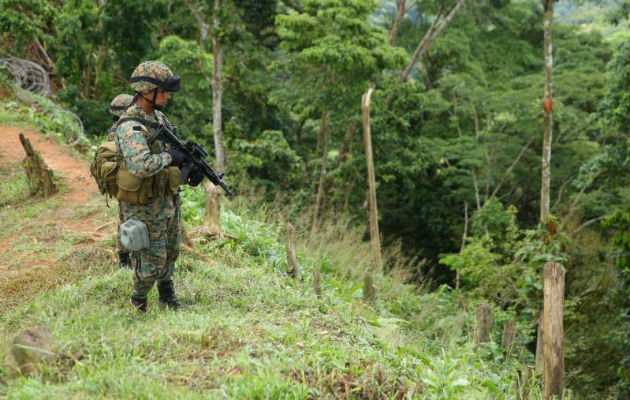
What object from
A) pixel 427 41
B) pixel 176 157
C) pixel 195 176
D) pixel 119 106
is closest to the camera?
pixel 176 157

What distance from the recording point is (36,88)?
18219 mm

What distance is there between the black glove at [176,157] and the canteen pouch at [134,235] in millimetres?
502

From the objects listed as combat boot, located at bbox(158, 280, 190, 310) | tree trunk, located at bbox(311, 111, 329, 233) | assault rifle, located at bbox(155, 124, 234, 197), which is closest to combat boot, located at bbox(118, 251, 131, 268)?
combat boot, located at bbox(158, 280, 190, 310)

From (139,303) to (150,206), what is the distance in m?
0.80

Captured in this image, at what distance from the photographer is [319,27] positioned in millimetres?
13109

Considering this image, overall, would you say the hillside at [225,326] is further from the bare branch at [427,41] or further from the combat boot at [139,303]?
the bare branch at [427,41]

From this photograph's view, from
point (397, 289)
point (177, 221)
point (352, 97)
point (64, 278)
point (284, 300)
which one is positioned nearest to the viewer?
point (177, 221)

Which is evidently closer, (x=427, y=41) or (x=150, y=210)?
(x=150, y=210)

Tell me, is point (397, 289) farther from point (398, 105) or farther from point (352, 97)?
point (398, 105)

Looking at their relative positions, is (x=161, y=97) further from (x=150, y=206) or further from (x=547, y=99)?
(x=547, y=99)

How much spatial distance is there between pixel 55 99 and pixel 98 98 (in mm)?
1613

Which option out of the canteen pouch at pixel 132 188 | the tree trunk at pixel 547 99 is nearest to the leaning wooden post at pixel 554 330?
the canteen pouch at pixel 132 188

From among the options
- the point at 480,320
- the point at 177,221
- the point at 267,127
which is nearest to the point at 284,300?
the point at 177,221

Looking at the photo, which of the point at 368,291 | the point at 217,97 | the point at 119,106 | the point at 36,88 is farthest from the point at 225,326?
the point at 36,88
